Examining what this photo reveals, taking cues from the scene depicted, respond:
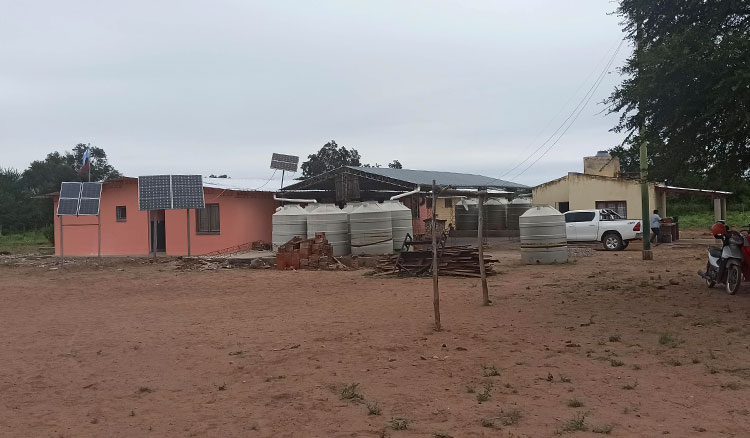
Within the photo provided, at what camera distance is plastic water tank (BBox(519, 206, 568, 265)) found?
19750 millimetres

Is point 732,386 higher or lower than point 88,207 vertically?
lower

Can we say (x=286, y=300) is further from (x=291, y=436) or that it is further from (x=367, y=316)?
(x=291, y=436)

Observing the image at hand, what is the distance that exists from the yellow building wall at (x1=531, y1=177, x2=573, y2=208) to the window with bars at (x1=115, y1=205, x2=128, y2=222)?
2239 centimetres

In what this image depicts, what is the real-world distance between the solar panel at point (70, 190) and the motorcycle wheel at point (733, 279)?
2231cm

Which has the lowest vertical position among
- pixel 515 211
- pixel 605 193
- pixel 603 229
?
pixel 603 229

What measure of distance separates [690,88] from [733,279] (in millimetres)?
3688

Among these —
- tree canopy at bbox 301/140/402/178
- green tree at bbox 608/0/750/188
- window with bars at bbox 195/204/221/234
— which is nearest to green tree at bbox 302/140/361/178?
tree canopy at bbox 301/140/402/178

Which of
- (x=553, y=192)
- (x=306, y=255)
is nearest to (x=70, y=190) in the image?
(x=306, y=255)

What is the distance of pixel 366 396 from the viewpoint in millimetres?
5938

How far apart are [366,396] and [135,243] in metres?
23.8

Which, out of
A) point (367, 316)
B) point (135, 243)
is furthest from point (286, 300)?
point (135, 243)

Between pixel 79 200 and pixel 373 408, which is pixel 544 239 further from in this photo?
pixel 79 200

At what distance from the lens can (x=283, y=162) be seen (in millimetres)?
30578

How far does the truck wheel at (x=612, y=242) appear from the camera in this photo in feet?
81.0
